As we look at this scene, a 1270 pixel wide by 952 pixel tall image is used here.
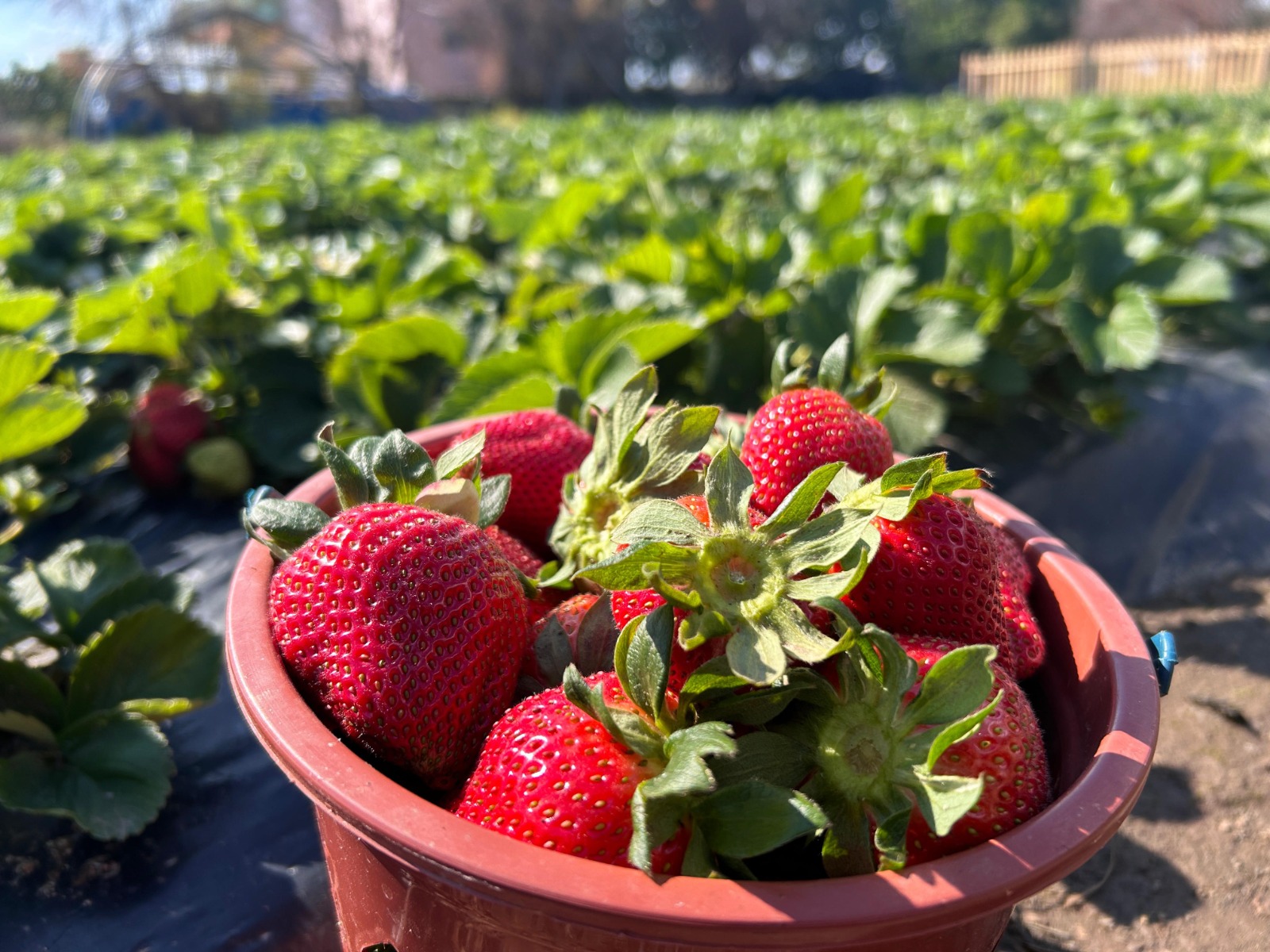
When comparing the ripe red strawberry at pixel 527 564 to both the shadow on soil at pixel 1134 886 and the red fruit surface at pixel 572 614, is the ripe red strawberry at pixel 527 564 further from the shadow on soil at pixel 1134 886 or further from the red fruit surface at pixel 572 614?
the shadow on soil at pixel 1134 886

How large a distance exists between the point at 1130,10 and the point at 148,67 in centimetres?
3191

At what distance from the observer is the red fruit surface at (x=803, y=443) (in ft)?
2.91

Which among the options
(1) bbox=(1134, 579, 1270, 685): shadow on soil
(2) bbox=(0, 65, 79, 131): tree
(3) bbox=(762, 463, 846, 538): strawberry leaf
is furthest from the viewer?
(2) bbox=(0, 65, 79, 131): tree

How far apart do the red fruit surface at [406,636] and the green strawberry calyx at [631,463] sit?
11cm

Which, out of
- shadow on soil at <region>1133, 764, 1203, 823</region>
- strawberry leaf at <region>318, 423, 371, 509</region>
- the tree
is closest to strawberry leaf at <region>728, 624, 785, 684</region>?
strawberry leaf at <region>318, 423, 371, 509</region>

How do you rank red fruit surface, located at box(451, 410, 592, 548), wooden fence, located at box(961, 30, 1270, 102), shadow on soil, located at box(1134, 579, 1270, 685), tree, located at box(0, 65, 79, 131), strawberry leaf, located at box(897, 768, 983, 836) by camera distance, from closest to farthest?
strawberry leaf, located at box(897, 768, 983, 836), red fruit surface, located at box(451, 410, 592, 548), shadow on soil, located at box(1134, 579, 1270, 685), tree, located at box(0, 65, 79, 131), wooden fence, located at box(961, 30, 1270, 102)

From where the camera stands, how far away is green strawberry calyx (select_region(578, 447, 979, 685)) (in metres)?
0.69

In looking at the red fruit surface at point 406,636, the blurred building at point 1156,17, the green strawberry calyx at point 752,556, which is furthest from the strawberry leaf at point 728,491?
the blurred building at point 1156,17

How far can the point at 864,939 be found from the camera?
623mm

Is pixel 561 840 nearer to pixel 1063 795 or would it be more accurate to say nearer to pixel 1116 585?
pixel 1063 795

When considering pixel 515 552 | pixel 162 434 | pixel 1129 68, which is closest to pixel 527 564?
pixel 515 552

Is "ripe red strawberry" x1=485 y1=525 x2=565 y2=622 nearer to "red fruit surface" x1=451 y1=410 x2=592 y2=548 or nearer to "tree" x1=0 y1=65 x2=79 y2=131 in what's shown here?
"red fruit surface" x1=451 y1=410 x2=592 y2=548

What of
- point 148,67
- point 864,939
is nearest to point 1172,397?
point 864,939

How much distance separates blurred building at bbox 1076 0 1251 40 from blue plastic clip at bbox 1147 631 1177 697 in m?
34.5
